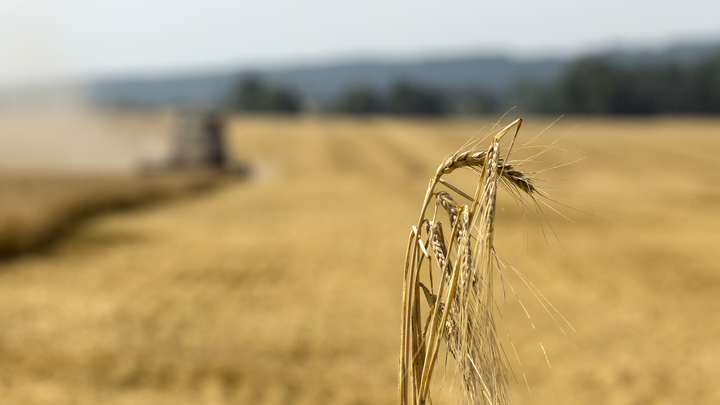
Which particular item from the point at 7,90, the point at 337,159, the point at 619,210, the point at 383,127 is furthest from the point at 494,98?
the point at 619,210

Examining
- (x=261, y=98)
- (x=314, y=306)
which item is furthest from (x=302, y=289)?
(x=261, y=98)

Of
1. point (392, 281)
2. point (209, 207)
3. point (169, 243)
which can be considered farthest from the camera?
point (209, 207)

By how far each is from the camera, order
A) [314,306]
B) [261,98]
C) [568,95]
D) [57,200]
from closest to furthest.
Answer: [314,306] < [57,200] < [568,95] < [261,98]

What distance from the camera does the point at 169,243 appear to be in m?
12.4

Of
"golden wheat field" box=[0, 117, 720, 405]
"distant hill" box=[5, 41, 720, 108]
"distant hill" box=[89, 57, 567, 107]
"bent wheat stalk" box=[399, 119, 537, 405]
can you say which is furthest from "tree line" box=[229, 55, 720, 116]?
"bent wheat stalk" box=[399, 119, 537, 405]

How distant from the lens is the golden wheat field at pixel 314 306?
5.85 metres

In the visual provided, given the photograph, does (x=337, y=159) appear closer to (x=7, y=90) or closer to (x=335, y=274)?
(x=335, y=274)

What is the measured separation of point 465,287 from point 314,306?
7725mm

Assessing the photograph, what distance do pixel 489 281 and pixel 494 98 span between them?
95.8m

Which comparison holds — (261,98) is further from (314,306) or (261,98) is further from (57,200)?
(314,306)

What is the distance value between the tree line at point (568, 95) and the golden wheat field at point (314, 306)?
143ft

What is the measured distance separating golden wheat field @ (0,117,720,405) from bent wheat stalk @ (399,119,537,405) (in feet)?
0.43

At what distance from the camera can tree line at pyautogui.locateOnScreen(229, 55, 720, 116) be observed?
180 ft

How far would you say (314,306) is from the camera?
8766 mm
